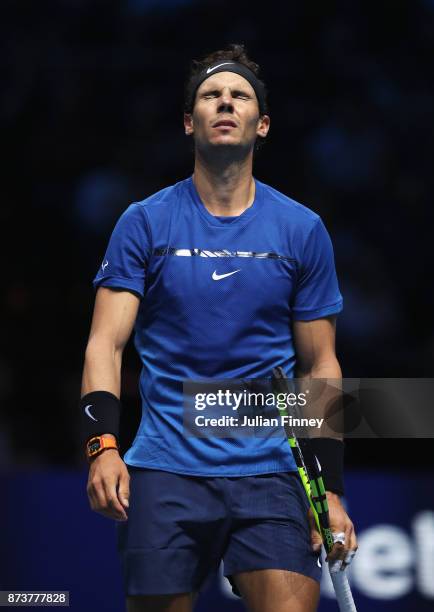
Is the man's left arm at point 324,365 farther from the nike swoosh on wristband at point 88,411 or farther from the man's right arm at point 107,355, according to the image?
the nike swoosh on wristband at point 88,411

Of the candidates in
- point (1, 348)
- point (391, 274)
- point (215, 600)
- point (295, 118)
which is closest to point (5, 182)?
point (1, 348)

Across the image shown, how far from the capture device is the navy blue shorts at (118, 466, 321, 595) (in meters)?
3.64

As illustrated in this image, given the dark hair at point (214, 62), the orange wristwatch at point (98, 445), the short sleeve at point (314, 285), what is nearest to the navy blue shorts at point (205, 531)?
the orange wristwatch at point (98, 445)

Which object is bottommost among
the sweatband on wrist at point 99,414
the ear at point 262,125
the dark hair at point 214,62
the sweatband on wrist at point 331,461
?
the sweatband on wrist at point 331,461

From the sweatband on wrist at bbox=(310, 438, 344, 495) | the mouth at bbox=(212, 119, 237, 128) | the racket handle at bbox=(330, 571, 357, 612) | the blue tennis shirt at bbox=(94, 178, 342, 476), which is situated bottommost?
the racket handle at bbox=(330, 571, 357, 612)

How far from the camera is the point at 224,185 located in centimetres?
397

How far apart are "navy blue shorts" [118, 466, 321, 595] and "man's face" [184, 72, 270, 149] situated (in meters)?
1.05

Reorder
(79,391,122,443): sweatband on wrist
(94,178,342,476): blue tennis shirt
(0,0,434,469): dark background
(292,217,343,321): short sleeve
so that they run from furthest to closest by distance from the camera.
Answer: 1. (0,0,434,469): dark background
2. (292,217,343,321): short sleeve
3. (94,178,342,476): blue tennis shirt
4. (79,391,122,443): sweatband on wrist

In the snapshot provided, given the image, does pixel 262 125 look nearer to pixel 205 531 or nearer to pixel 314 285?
pixel 314 285

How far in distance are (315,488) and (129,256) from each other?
0.89 metres

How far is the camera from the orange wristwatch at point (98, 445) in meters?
3.55

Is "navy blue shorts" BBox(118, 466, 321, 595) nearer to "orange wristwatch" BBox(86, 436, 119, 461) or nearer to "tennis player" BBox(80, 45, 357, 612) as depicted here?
"tennis player" BBox(80, 45, 357, 612)

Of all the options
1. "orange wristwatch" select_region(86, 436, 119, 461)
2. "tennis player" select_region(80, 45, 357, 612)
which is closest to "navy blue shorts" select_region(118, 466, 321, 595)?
"tennis player" select_region(80, 45, 357, 612)

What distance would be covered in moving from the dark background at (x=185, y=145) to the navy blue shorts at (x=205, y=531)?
128 inches
